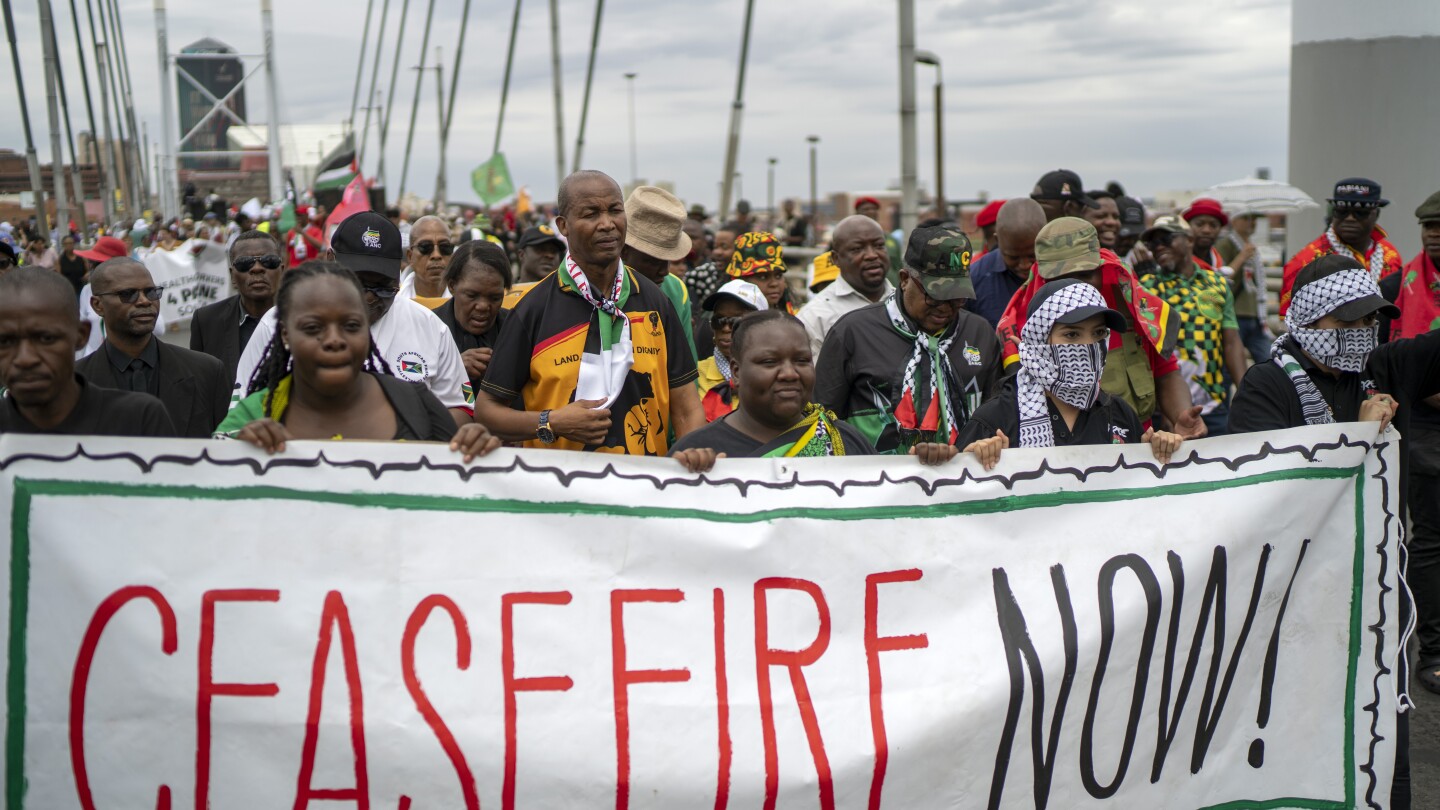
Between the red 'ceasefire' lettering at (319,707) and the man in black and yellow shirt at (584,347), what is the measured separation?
1.10 meters

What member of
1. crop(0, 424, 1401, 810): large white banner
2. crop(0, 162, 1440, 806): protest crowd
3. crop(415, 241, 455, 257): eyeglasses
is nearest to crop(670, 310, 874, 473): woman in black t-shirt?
crop(0, 162, 1440, 806): protest crowd

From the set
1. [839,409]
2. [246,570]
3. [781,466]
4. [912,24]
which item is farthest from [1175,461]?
[912,24]

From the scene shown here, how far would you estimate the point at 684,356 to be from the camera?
15.1ft

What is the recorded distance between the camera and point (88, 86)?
3406 cm

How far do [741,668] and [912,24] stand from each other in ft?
26.1

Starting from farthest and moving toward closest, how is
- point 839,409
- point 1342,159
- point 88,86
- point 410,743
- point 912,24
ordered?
point 88,86 < point 1342,159 < point 912,24 < point 839,409 < point 410,743

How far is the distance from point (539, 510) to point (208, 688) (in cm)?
82

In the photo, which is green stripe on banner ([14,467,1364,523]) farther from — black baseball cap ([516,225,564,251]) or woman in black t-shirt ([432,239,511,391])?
black baseball cap ([516,225,564,251])

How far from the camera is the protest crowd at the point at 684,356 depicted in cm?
345

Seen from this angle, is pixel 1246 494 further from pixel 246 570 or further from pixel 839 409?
pixel 246 570

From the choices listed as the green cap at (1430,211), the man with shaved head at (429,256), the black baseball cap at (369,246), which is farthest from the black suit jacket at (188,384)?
the green cap at (1430,211)

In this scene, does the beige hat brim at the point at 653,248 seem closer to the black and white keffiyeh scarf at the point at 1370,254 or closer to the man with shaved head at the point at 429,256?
the man with shaved head at the point at 429,256

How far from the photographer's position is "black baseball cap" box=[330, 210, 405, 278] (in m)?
4.50

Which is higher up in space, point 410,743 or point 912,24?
point 912,24
